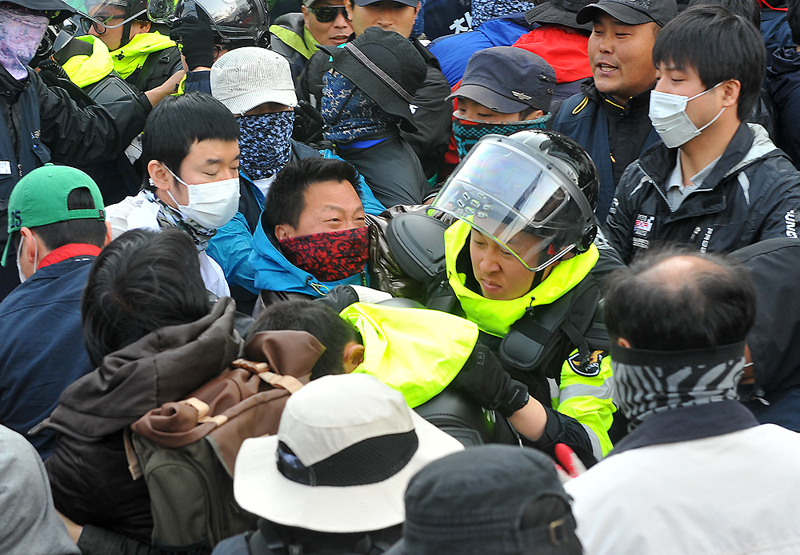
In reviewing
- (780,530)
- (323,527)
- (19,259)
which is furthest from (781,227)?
(19,259)

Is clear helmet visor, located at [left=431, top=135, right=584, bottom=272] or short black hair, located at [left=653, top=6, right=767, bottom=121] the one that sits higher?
short black hair, located at [left=653, top=6, right=767, bottom=121]

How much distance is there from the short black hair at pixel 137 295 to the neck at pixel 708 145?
2254mm

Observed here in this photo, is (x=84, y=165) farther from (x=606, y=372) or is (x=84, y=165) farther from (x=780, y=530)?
(x=780, y=530)

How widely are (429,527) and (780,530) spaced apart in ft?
2.80

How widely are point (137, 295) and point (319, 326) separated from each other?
20.2 inches

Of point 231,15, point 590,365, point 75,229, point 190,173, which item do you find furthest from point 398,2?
point 590,365

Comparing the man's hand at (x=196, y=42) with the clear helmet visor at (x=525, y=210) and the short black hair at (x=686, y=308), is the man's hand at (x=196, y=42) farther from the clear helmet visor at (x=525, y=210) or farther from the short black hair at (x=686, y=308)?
the short black hair at (x=686, y=308)

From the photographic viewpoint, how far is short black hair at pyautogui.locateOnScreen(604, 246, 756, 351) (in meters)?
1.69

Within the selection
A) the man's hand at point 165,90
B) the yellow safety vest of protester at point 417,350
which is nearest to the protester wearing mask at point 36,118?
the man's hand at point 165,90

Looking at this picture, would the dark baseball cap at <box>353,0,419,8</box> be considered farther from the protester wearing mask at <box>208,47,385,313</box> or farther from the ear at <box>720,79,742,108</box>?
the ear at <box>720,79,742,108</box>

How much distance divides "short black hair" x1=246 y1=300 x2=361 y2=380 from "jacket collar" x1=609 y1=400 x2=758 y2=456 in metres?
0.90

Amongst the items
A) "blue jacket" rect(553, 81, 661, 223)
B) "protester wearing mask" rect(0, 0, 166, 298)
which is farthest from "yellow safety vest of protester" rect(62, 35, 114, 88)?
"blue jacket" rect(553, 81, 661, 223)

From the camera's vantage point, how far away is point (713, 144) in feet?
11.1

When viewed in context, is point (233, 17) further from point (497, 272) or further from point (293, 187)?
point (497, 272)
